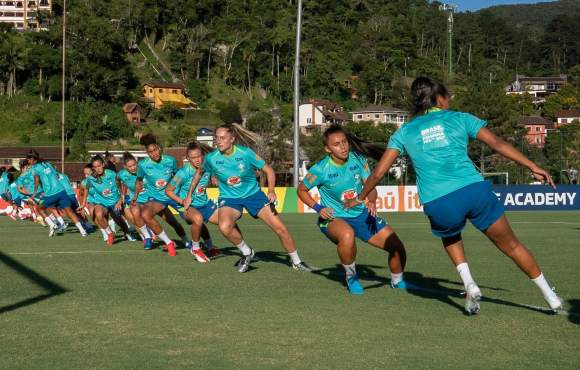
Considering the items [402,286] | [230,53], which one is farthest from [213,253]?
[230,53]

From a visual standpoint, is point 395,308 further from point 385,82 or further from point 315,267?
point 385,82

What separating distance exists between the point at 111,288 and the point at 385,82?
5126 inches

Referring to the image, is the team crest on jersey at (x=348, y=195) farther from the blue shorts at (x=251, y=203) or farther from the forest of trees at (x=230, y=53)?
the forest of trees at (x=230, y=53)

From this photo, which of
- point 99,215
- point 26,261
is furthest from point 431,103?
point 99,215

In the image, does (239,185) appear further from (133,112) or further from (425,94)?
(133,112)

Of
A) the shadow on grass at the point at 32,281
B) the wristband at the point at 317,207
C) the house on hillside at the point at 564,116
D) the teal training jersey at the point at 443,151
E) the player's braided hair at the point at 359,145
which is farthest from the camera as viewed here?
the house on hillside at the point at 564,116

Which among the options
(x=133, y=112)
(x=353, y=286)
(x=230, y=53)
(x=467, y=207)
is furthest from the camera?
(x=230, y=53)

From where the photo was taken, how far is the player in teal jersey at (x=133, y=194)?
15.9 meters

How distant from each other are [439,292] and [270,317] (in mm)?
2553

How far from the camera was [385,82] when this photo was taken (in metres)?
138

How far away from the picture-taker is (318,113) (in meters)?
116

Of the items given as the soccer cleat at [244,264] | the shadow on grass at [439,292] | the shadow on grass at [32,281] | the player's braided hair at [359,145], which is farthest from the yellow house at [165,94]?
the player's braided hair at [359,145]

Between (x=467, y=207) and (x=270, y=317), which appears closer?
(x=467, y=207)

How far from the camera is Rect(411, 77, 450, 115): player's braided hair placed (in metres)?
7.75
